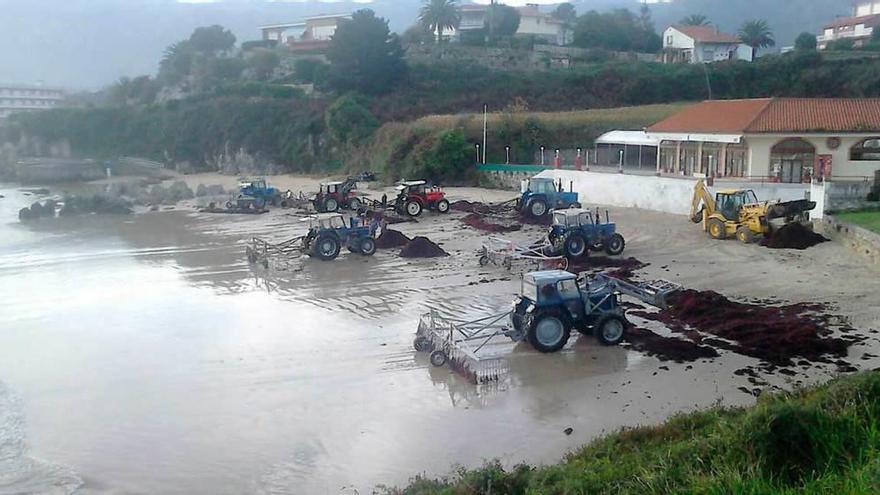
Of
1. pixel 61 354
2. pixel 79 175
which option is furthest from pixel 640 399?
pixel 79 175

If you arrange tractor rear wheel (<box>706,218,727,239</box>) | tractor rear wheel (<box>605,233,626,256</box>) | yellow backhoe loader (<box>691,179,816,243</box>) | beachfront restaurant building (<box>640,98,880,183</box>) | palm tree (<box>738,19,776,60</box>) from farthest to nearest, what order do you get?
palm tree (<box>738,19,776,60</box>) → beachfront restaurant building (<box>640,98,880,183</box>) → tractor rear wheel (<box>706,218,727,239</box>) → yellow backhoe loader (<box>691,179,816,243</box>) → tractor rear wheel (<box>605,233,626,256</box>)

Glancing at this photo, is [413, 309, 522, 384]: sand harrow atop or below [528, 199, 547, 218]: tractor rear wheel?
below

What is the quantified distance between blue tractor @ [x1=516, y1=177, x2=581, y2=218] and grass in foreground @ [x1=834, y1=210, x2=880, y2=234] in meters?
7.91

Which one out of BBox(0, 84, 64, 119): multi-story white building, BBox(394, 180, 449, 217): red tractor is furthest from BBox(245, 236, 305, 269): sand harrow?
BBox(0, 84, 64, 119): multi-story white building

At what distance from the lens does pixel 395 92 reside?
2072 inches

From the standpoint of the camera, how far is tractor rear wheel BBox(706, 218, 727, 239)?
2025 centimetres

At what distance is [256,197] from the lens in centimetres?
3136

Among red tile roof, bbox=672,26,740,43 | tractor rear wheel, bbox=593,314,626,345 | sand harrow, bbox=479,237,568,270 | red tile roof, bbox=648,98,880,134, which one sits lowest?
tractor rear wheel, bbox=593,314,626,345

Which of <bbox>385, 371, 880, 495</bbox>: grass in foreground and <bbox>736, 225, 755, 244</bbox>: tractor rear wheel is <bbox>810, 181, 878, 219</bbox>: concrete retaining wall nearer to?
<bbox>736, 225, 755, 244</bbox>: tractor rear wheel

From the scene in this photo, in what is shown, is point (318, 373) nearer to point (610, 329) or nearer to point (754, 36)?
point (610, 329)

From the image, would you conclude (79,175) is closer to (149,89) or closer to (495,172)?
(149,89)

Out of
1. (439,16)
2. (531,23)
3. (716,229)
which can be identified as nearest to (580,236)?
(716,229)

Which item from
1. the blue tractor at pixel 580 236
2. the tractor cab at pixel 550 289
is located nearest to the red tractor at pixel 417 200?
the blue tractor at pixel 580 236

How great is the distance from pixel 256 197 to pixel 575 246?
1659cm
